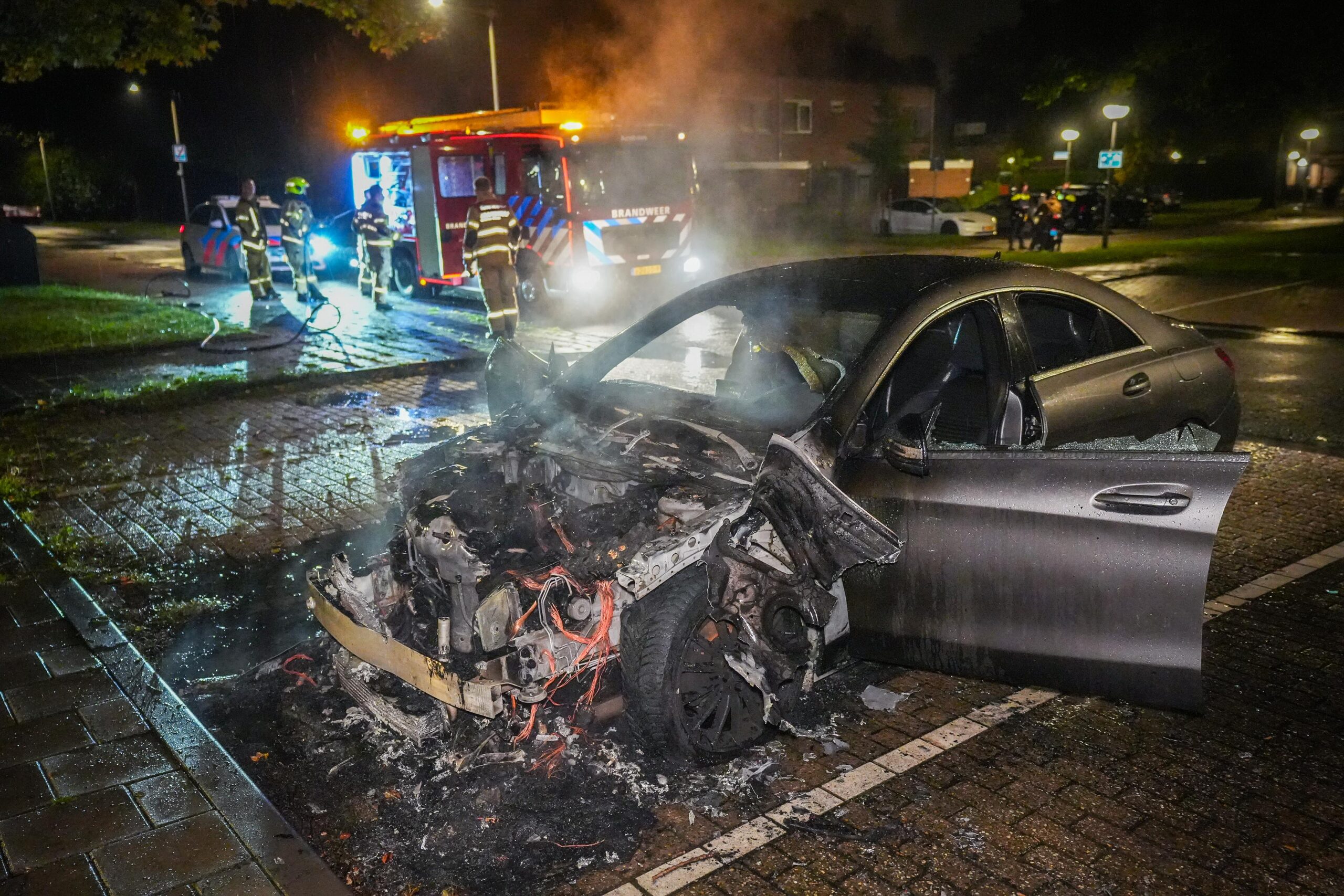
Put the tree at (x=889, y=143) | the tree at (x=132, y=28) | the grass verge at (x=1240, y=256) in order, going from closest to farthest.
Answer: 1. the tree at (x=132, y=28)
2. the grass verge at (x=1240, y=256)
3. the tree at (x=889, y=143)

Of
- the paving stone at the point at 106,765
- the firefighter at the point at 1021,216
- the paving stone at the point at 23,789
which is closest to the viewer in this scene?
the paving stone at the point at 23,789

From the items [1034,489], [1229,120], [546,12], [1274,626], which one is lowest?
[1274,626]

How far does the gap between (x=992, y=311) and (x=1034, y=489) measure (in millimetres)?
976

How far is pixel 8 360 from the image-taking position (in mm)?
11773

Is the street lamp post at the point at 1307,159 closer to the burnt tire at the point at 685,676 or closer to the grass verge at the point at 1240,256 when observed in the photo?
the grass verge at the point at 1240,256

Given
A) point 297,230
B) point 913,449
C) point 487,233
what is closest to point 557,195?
point 487,233

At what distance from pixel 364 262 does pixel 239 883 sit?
14998 mm

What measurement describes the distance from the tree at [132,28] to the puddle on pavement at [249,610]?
9.60 m

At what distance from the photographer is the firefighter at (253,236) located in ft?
49.5

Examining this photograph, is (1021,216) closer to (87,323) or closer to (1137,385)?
(87,323)

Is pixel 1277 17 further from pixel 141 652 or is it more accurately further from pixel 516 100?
pixel 141 652

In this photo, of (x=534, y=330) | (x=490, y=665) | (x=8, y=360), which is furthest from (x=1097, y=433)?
(x=8, y=360)

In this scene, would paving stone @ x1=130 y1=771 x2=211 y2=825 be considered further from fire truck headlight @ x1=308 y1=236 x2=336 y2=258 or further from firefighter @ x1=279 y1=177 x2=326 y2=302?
fire truck headlight @ x1=308 y1=236 x2=336 y2=258

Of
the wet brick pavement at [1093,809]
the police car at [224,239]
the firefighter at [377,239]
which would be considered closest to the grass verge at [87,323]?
the police car at [224,239]
